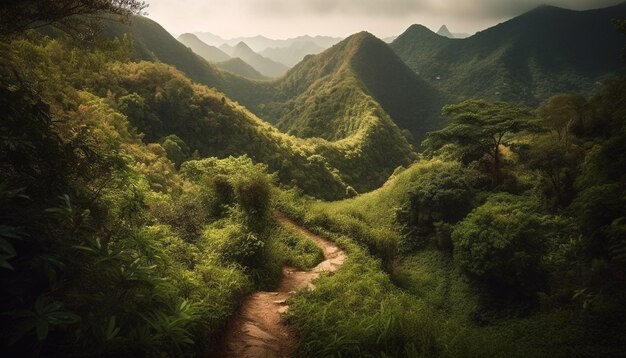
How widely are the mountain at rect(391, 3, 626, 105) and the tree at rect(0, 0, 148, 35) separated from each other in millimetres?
99289

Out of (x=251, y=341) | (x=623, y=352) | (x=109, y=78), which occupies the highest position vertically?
(x=109, y=78)

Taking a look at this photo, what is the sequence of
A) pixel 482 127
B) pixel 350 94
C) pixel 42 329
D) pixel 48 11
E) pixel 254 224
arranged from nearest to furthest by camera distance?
pixel 42 329 → pixel 48 11 → pixel 254 224 → pixel 482 127 → pixel 350 94

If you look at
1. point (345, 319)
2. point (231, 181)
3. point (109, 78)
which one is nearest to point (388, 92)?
point (109, 78)

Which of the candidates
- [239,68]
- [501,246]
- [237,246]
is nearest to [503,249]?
[501,246]

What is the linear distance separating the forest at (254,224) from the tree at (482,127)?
12 cm

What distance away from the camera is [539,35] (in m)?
119

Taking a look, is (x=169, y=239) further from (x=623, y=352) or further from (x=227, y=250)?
(x=623, y=352)

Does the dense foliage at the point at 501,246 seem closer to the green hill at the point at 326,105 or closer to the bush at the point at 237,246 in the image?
the bush at the point at 237,246

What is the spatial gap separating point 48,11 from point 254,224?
23.2ft

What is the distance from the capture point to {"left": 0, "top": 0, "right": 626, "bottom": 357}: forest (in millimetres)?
3666

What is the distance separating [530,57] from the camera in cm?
10856

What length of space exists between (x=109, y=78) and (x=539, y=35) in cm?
13757

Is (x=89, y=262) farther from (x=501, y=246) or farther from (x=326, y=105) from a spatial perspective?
(x=326, y=105)

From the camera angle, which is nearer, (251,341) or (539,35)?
(251,341)
